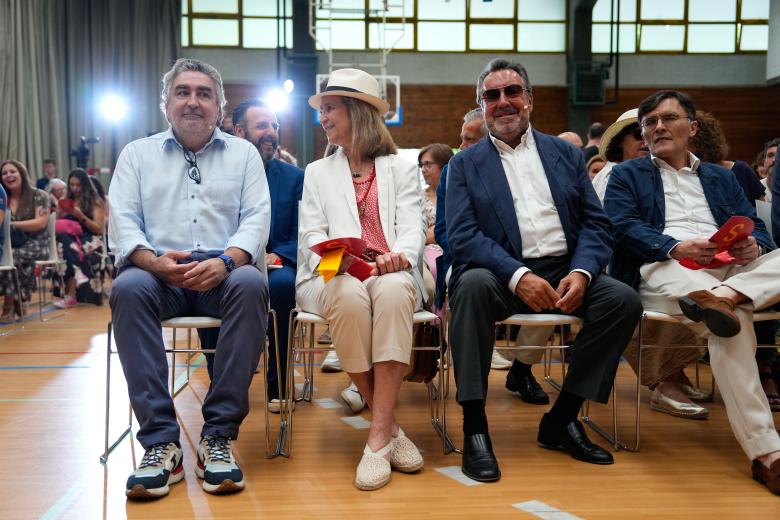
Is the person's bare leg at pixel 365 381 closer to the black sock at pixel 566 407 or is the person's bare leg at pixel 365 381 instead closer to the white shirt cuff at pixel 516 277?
the white shirt cuff at pixel 516 277

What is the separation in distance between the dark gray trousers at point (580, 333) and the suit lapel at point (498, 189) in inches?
8.6

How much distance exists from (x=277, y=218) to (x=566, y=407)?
1563 mm

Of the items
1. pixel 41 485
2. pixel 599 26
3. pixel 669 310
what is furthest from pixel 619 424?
pixel 599 26

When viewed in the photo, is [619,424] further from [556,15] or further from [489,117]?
[556,15]

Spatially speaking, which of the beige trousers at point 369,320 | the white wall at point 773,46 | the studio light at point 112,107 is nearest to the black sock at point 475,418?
the beige trousers at point 369,320

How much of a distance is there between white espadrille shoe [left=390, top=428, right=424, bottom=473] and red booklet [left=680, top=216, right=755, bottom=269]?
1208 millimetres

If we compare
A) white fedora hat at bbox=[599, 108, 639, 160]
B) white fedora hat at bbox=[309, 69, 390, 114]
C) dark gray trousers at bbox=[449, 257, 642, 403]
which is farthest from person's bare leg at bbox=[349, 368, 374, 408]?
white fedora hat at bbox=[599, 108, 639, 160]

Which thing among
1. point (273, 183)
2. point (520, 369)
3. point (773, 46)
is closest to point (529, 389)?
point (520, 369)

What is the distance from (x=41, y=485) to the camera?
2254 millimetres

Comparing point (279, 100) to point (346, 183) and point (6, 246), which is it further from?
point (346, 183)

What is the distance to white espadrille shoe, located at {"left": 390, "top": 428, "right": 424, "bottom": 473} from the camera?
2.37m

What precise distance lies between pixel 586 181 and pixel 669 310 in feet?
1.88

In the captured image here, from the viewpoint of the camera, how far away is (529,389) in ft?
11.0

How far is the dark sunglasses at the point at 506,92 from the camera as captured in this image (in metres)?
2.75
